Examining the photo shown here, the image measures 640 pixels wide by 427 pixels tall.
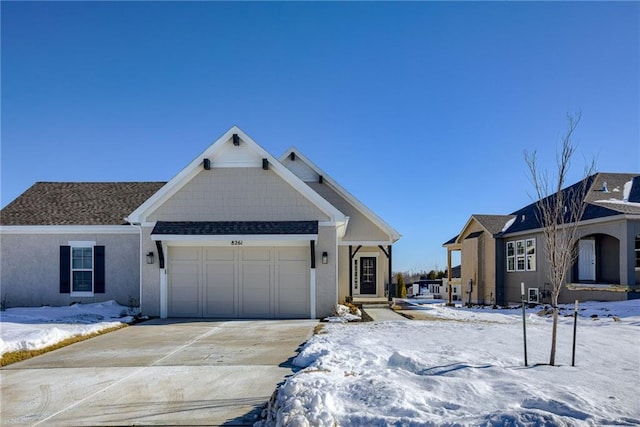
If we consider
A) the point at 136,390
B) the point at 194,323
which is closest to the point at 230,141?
the point at 194,323

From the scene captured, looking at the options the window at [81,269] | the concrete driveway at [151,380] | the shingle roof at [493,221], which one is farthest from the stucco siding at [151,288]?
the shingle roof at [493,221]

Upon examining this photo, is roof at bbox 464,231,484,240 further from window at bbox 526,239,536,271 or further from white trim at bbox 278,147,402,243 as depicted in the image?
white trim at bbox 278,147,402,243

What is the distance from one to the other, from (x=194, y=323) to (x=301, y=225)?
430cm

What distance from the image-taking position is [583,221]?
17844mm

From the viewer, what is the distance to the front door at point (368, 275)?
22.1 metres

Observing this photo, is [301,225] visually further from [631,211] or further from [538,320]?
[631,211]

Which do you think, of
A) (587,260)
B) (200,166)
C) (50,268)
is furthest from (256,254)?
(587,260)

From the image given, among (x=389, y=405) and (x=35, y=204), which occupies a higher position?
(x=35, y=204)

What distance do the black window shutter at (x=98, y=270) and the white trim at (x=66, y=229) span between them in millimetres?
649

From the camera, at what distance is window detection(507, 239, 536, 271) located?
70.8 feet

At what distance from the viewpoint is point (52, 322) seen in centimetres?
1321

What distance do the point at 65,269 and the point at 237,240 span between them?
6766 millimetres

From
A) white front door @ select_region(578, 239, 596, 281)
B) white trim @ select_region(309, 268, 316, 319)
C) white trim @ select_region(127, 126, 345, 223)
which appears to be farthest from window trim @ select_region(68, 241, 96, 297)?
white front door @ select_region(578, 239, 596, 281)

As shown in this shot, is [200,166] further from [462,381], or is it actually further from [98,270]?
[462,381]
